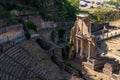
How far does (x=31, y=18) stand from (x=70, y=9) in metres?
14.1

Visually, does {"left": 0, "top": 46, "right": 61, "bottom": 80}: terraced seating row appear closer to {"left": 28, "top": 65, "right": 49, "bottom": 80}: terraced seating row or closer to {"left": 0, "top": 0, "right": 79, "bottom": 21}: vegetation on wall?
{"left": 28, "top": 65, "right": 49, "bottom": 80}: terraced seating row

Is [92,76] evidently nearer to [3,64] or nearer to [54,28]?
[3,64]

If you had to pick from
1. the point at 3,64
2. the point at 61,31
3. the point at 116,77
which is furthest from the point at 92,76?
the point at 61,31

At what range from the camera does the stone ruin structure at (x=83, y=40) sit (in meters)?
36.6

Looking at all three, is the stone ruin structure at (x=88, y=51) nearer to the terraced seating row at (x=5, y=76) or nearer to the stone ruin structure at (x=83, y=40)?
the stone ruin structure at (x=83, y=40)

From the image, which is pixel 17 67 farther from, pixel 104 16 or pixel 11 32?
pixel 104 16

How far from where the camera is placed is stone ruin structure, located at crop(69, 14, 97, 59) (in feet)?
120

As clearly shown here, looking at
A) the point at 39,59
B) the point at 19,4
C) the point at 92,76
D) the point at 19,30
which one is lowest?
the point at 92,76

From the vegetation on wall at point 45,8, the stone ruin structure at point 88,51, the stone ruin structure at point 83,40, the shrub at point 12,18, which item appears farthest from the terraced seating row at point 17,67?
the vegetation on wall at point 45,8

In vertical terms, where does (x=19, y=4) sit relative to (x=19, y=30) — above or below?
above

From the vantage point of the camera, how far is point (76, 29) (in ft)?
127

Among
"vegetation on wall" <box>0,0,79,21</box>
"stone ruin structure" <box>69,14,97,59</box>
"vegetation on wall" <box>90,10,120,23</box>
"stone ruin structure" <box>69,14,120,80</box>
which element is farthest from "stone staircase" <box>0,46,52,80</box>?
"vegetation on wall" <box>90,10,120,23</box>

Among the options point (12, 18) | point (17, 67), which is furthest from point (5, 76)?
point (12, 18)

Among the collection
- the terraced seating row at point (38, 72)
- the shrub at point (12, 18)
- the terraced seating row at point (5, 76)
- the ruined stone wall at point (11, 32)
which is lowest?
the terraced seating row at point (38, 72)
